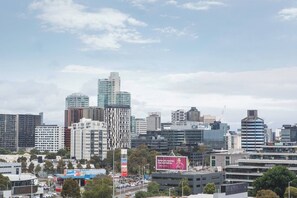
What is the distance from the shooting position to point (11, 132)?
6107 inches

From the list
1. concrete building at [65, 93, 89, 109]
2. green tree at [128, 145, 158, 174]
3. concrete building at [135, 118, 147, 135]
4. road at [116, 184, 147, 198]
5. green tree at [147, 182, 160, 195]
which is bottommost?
road at [116, 184, 147, 198]

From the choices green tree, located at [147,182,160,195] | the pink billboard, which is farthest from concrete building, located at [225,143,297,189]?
green tree, located at [147,182,160,195]

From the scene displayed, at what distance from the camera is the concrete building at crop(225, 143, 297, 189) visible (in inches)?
2314

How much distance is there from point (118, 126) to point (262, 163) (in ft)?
270

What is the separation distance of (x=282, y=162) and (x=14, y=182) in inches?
1153

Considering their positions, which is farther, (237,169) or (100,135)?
(100,135)

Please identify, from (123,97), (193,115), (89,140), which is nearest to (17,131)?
(123,97)

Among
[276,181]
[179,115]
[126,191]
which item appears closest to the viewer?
[276,181]

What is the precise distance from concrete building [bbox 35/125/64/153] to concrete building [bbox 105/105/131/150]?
15443 millimetres

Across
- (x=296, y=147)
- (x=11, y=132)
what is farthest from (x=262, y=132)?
(x=11, y=132)

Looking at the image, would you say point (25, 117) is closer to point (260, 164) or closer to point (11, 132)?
point (11, 132)

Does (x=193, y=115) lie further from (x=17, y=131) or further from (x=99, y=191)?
(x=99, y=191)

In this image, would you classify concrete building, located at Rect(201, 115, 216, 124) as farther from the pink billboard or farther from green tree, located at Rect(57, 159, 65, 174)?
the pink billboard

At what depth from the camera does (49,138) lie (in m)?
148
